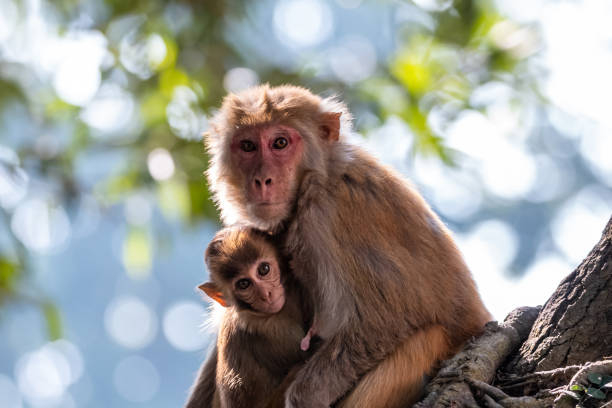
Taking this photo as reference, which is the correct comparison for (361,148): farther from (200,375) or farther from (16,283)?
(16,283)

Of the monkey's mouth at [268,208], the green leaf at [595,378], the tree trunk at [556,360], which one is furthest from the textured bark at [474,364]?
the monkey's mouth at [268,208]

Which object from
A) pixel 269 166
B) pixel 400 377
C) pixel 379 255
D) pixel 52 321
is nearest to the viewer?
pixel 400 377

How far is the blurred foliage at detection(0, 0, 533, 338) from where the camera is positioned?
25.5 ft

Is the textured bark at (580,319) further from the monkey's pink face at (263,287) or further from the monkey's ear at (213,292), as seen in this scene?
the monkey's ear at (213,292)

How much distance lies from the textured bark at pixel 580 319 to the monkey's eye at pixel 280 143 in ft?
5.97

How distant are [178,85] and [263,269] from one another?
14.5 ft

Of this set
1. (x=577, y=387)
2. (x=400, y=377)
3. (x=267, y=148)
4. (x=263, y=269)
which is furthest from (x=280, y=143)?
(x=577, y=387)

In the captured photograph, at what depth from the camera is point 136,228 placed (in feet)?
29.0

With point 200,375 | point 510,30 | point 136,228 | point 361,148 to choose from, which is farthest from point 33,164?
point 510,30

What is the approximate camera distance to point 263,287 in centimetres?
434

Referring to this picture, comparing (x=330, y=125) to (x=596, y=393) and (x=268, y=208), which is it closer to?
(x=268, y=208)

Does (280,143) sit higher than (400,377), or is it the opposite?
(280,143)

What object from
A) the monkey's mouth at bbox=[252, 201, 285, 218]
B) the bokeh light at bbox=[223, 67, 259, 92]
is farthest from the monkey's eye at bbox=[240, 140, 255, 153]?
the bokeh light at bbox=[223, 67, 259, 92]

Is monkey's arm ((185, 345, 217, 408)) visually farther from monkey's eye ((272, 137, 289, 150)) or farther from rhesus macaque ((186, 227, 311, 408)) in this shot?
monkey's eye ((272, 137, 289, 150))
